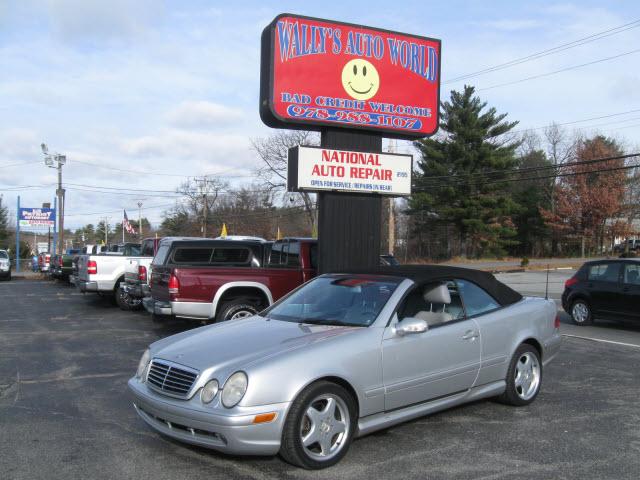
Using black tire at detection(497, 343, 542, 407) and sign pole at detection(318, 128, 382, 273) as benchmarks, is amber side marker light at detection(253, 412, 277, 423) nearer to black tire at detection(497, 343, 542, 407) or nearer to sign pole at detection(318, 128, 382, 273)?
black tire at detection(497, 343, 542, 407)

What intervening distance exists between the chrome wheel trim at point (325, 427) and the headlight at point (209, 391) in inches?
26.1

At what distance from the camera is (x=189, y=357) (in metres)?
4.67

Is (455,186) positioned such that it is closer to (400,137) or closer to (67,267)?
(67,267)

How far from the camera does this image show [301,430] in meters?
4.34

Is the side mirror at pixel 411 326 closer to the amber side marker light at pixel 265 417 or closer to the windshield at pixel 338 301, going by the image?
the windshield at pixel 338 301

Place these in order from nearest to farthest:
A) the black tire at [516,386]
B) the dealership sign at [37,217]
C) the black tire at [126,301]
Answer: the black tire at [516,386] < the black tire at [126,301] < the dealership sign at [37,217]

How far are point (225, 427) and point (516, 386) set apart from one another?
3374 millimetres

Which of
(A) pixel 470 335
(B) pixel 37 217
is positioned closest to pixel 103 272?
(A) pixel 470 335

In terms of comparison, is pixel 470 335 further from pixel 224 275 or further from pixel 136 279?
pixel 136 279

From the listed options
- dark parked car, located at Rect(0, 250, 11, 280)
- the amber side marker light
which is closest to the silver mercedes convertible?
the amber side marker light

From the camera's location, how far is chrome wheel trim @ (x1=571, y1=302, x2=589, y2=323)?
1299 cm

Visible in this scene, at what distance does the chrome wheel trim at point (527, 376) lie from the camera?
6.22 metres

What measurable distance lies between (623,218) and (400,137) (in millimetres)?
53098

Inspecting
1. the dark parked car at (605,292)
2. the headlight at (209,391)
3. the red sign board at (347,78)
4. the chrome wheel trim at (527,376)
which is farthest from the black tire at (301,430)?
the dark parked car at (605,292)
